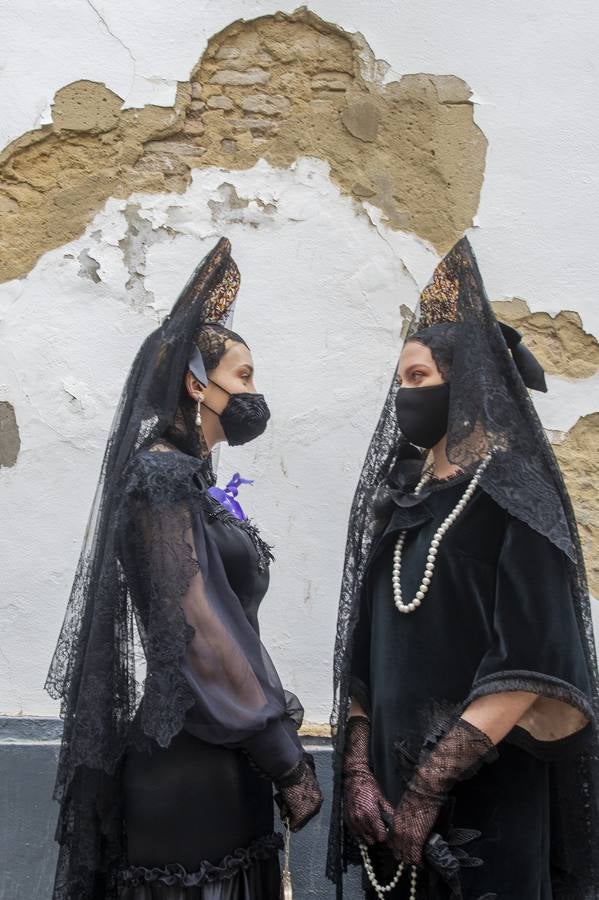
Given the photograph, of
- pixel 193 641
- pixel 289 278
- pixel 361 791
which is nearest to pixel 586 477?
pixel 289 278

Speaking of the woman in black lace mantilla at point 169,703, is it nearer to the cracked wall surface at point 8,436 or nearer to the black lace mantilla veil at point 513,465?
the black lace mantilla veil at point 513,465

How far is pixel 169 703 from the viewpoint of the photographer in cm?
263

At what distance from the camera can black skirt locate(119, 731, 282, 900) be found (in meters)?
2.70

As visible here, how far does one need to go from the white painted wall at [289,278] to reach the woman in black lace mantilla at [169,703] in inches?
49.9

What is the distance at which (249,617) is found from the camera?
2926mm

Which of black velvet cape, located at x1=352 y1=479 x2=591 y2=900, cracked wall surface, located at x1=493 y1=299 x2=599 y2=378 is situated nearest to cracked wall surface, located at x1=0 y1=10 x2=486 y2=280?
cracked wall surface, located at x1=493 y1=299 x2=599 y2=378

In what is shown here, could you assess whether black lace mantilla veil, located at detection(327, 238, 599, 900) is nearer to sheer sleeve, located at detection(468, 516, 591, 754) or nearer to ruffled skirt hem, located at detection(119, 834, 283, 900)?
sheer sleeve, located at detection(468, 516, 591, 754)

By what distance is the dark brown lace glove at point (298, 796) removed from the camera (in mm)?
2814

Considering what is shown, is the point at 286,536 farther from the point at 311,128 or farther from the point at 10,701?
the point at 311,128

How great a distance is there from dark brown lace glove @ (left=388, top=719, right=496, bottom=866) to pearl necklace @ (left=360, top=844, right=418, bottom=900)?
99 millimetres

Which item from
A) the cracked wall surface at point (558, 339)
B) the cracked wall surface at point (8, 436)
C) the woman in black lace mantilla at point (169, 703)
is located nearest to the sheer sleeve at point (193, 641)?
the woman in black lace mantilla at point (169, 703)

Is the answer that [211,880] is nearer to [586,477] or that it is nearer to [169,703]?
[169,703]

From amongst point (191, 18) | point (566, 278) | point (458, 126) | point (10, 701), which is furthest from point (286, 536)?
point (191, 18)

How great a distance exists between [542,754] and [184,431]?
3.99 ft
